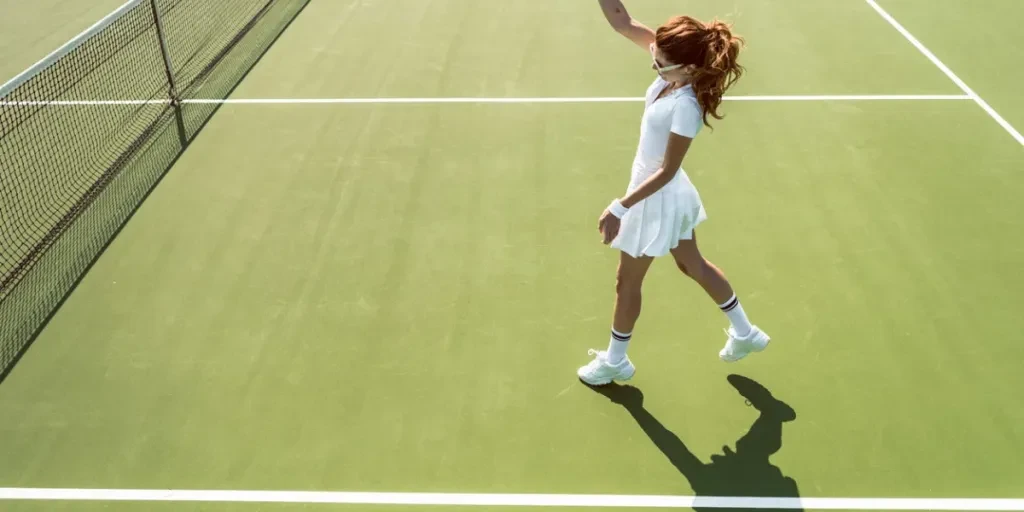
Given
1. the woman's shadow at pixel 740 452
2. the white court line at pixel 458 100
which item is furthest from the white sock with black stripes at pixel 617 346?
the white court line at pixel 458 100

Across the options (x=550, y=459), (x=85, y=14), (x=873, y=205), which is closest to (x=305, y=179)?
(x=550, y=459)

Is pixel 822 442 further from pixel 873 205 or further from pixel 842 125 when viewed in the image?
pixel 842 125

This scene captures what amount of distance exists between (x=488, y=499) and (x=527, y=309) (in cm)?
125

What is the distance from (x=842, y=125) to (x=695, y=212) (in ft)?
10.0

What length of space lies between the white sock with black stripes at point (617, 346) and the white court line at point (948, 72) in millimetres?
3682

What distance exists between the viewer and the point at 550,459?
3693mm

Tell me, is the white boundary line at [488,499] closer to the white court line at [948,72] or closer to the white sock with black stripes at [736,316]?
the white sock with black stripes at [736,316]

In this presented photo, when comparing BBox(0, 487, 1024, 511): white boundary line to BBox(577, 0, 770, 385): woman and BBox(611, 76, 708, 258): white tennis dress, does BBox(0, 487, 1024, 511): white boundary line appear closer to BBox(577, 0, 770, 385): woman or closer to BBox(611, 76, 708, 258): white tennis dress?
BBox(577, 0, 770, 385): woman

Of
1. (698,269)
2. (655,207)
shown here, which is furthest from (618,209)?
(698,269)

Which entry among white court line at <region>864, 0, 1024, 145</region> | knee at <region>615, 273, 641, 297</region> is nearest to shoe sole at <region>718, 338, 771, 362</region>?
knee at <region>615, 273, 641, 297</region>

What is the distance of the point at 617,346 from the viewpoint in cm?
391

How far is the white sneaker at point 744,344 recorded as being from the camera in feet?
13.0

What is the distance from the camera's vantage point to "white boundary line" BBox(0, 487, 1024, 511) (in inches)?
136

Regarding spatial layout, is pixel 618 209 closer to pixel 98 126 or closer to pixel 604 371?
pixel 604 371
